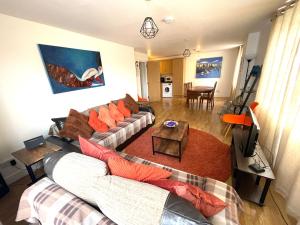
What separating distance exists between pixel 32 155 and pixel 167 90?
6.48 m

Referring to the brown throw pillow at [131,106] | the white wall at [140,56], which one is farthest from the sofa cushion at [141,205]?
→ the white wall at [140,56]

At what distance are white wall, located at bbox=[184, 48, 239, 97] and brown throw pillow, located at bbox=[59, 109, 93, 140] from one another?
6034mm

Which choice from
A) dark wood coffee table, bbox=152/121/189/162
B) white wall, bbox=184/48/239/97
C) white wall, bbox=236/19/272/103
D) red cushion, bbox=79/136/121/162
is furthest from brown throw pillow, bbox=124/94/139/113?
white wall, bbox=184/48/239/97

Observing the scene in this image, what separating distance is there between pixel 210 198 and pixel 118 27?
9.24 ft

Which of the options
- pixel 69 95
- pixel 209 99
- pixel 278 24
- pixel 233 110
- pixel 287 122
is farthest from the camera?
pixel 209 99

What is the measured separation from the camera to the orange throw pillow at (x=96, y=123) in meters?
2.43

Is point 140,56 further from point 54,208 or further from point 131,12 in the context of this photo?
point 54,208

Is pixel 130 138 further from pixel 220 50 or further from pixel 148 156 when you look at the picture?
pixel 220 50

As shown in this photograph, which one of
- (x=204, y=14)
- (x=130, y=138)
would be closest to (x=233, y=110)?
(x=204, y=14)

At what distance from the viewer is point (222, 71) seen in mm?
6289

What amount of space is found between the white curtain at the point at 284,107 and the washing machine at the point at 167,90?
512 centimetres

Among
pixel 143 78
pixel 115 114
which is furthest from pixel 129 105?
pixel 143 78

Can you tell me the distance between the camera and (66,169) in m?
0.96

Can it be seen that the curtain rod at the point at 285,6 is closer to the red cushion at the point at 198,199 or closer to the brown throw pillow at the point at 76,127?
the red cushion at the point at 198,199
